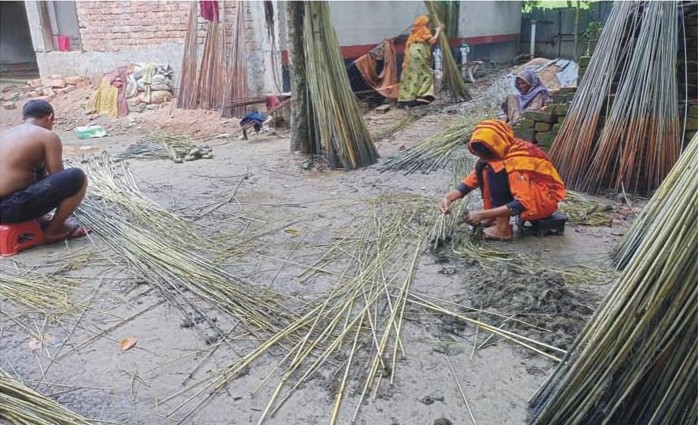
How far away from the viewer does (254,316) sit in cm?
266

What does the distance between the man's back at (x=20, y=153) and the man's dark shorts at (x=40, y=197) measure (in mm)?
61

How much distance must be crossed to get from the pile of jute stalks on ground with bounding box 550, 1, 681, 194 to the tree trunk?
2552 millimetres

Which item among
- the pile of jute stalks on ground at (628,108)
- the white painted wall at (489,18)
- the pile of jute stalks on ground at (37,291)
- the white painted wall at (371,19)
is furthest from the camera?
the white painted wall at (489,18)

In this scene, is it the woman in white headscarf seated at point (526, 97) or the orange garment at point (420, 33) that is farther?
the orange garment at point (420, 33)

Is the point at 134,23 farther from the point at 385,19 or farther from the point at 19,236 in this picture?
the point at 19,236

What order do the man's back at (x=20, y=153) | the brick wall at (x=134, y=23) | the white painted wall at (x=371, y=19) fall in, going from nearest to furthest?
1. the man's back at (x=20, y=153)
2. the brick wall at (x=134, y=23)
3. the white painted wall at (x=371, y=19)

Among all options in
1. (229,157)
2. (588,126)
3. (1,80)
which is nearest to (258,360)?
(588,126)

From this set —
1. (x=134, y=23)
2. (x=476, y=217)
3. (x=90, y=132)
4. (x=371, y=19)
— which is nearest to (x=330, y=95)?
(x=476, y=217)

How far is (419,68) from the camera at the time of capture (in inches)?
349

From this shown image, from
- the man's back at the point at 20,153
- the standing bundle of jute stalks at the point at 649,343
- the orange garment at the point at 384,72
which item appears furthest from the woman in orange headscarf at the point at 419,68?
the standing bundle of jute stalks at the point at 649,343

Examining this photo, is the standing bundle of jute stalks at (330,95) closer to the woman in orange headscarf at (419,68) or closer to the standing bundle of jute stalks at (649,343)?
the woman in orange headscarf at (419,68)

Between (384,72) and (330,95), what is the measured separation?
4.42 meters

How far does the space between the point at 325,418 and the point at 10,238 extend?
266 cm

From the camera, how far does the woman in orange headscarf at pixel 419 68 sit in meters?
8.77
